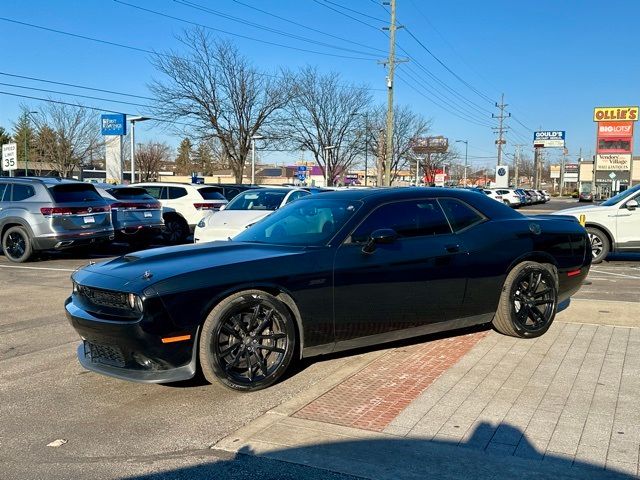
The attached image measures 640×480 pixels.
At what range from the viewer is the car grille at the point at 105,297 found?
A: 4.25 meters

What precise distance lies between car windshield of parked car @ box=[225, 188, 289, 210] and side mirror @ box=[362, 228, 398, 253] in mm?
7795

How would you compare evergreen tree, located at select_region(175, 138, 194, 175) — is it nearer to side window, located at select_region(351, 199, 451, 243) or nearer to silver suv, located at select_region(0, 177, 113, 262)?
silver suv, located at select_region(0, 177, 113, 262)

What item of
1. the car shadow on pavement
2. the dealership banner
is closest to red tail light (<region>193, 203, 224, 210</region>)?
the car shadow on pavement

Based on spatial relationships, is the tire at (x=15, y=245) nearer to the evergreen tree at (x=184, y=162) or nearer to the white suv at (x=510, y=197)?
the white suv at (x=510, y=197)

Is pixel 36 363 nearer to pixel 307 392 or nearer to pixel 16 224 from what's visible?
pixel 307 392

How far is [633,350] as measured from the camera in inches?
221

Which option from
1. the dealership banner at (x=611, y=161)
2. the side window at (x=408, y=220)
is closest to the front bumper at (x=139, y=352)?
the side window at (x=408, y=220)

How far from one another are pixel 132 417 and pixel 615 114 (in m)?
72.9

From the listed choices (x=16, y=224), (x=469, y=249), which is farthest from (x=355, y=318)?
(x=16, y=224)

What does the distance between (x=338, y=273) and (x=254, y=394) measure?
1153mm

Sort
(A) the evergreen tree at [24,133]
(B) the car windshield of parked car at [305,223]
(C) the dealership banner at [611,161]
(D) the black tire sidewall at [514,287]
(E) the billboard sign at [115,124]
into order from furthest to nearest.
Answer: (C) the dealership banner at [611,161] < (A) the evergreen tree at [24,133] < (E) the billboard sign at [115,124] < (D) the black tire sidewall at [514,287] < (B) the car windshield of parked car at [305,223]

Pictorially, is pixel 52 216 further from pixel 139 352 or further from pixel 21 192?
pixel 139 352

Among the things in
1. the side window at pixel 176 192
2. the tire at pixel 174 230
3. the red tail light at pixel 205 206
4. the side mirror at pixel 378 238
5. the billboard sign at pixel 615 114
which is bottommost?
the tire at pixel 174 230

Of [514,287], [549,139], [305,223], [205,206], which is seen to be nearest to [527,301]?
[514,287]
